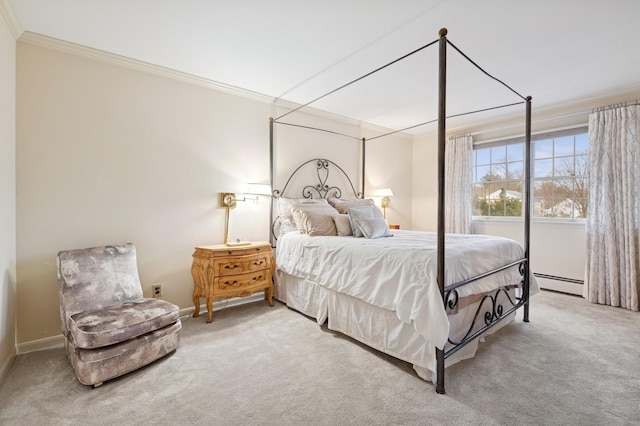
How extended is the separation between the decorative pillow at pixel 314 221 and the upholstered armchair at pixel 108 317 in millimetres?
1497

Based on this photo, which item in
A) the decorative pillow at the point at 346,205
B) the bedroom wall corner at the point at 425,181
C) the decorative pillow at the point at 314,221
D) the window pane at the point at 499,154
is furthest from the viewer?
the bedroom wall corner at the point at 425,181

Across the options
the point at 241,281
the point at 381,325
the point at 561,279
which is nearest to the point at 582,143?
the point at 561,279

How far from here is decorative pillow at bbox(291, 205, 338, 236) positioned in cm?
318

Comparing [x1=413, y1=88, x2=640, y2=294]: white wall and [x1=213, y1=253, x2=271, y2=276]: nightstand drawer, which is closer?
[x1=213, y1=253, x2=271, y2=276]: nightstand drawer

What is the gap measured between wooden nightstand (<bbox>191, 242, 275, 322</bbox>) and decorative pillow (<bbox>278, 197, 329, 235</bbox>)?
16.3 inches

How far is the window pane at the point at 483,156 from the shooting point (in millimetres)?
4789

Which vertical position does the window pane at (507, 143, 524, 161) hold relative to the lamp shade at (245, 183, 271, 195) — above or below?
above

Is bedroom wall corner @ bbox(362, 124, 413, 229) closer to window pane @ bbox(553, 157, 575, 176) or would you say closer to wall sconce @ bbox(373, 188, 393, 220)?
wall sconce @ bbox(373, 188, 393, 220)

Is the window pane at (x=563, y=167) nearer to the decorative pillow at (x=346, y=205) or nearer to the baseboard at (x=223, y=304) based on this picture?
the decorative pillow at (x=346, y=205)

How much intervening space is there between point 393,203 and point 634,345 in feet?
11.3

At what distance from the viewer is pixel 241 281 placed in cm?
301

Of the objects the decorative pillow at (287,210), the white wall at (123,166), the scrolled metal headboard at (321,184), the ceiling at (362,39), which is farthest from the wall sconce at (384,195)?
the white wall at (123,166)

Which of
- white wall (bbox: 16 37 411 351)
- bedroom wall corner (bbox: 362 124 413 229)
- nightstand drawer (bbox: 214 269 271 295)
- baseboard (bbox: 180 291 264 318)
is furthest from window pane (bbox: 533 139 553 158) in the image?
baseboard (bbox: 180 291 264 318)

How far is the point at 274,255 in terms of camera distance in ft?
12.2
